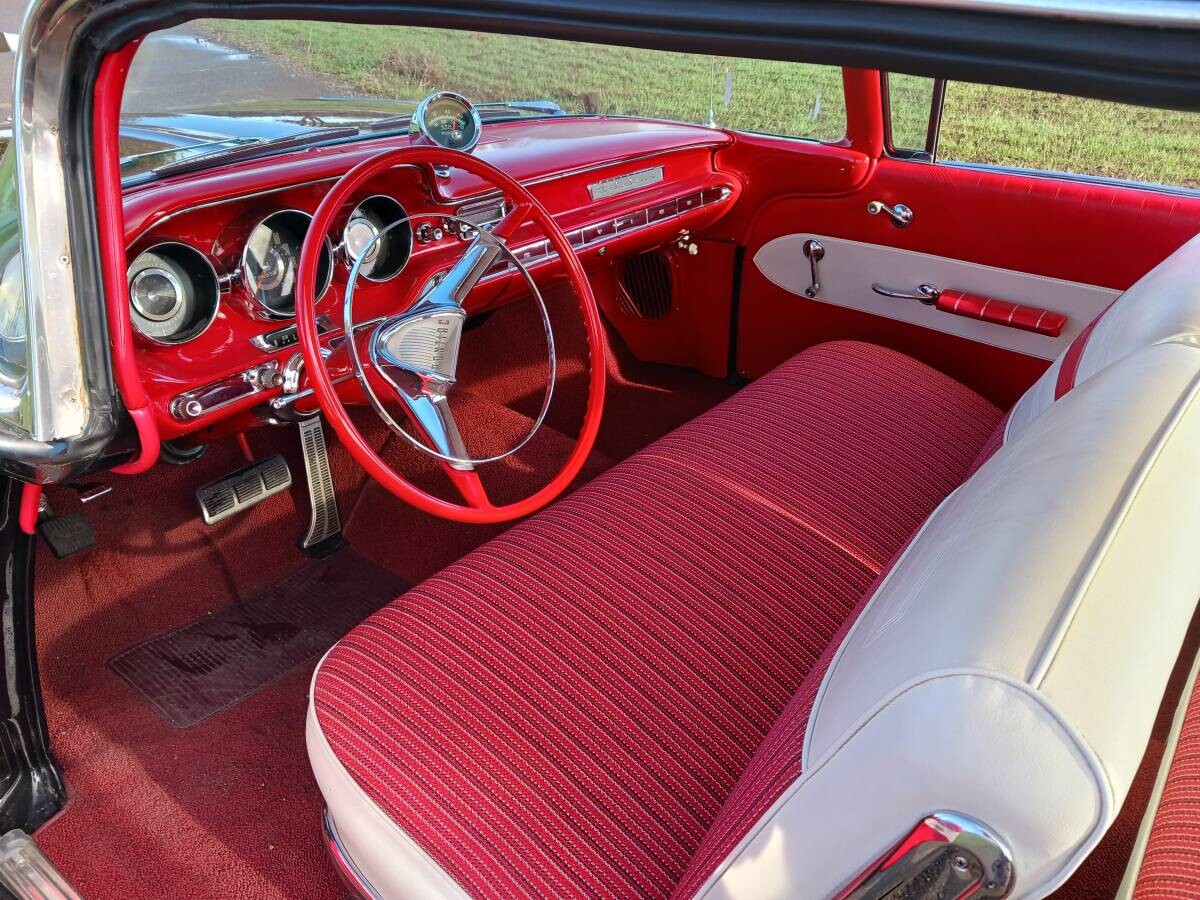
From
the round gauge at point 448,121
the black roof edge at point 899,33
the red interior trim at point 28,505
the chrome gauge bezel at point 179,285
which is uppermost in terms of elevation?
the black roof edge at point 899,33

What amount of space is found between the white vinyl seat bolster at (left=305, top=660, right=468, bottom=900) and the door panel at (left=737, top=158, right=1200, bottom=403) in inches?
65.8

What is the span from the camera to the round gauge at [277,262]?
59.9 inches

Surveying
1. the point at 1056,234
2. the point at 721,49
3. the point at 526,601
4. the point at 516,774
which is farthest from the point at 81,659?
the point at 1056,234

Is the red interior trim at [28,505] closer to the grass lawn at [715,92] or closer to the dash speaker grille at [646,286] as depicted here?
the grass lawn at [715,92]

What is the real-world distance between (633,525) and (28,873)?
108cm

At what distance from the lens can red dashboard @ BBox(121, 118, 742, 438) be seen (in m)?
1.44

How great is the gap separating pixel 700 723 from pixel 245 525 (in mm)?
1402

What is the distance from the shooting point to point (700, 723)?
1140 mm

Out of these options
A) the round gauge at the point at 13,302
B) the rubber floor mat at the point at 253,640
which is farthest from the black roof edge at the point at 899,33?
the rubber floor mat at the point at 253,640

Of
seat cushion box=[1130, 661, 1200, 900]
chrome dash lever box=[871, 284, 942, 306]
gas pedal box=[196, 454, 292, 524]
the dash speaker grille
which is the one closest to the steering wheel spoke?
gas pedal box=[196, 454, 292, 524]

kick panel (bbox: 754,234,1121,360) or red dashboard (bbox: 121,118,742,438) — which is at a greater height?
red dashboard (bbox: 121,118,742,438)

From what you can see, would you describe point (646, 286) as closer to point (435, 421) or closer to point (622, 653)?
point (435, 421)

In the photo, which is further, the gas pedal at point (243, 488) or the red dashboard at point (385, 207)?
the gas pedal at point (243, 488)

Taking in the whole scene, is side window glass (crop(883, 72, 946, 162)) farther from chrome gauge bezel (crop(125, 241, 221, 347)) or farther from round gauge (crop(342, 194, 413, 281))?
chrome gauge bezel (crop(125, 241, 221, 347))
